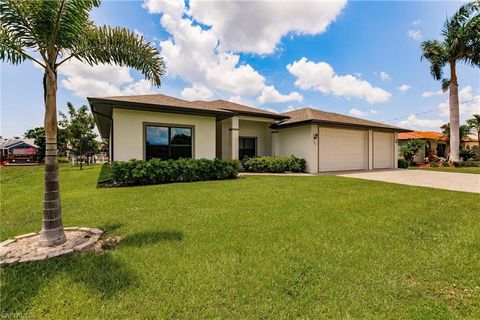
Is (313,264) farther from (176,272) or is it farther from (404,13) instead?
(404,13)

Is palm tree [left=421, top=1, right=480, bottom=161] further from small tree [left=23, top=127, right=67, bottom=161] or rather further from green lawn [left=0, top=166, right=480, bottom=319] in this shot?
small tree [left=23, top=127, right=67, bottom=161]

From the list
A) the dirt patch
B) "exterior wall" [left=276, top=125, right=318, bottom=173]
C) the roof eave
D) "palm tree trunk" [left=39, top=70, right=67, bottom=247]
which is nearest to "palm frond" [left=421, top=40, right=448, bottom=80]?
the roof eave

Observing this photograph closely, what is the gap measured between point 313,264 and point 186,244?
197 centimetres

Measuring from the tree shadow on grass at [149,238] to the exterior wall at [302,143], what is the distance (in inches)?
478

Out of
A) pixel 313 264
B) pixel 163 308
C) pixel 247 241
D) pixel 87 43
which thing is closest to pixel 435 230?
pixel 313 264

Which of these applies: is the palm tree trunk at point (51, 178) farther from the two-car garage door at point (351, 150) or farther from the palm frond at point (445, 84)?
the palm frond at point (445, 84)

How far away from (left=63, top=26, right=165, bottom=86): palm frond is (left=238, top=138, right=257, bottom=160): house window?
12103mm

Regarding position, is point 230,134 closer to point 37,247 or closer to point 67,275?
point 37,247

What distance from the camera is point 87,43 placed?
14.0ft

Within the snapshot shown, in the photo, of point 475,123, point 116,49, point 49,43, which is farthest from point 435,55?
point 49,43

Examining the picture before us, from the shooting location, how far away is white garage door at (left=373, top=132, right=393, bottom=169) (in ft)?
59.7

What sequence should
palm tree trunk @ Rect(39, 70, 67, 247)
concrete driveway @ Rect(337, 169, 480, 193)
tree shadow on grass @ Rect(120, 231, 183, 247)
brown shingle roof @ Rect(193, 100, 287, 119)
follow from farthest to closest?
brown shingle roof @ Rect(193, 100, 287, 119) < concrete driveway @ Rect(337, 169, 480, 193) < tree shadow on grass @ Rect(120, 231, 183, 247) < palm tree trunk @ Rect(39, 70, 67, 247)

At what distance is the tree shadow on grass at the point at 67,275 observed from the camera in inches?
99.7

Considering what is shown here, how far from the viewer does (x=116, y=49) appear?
4492 millimetres
